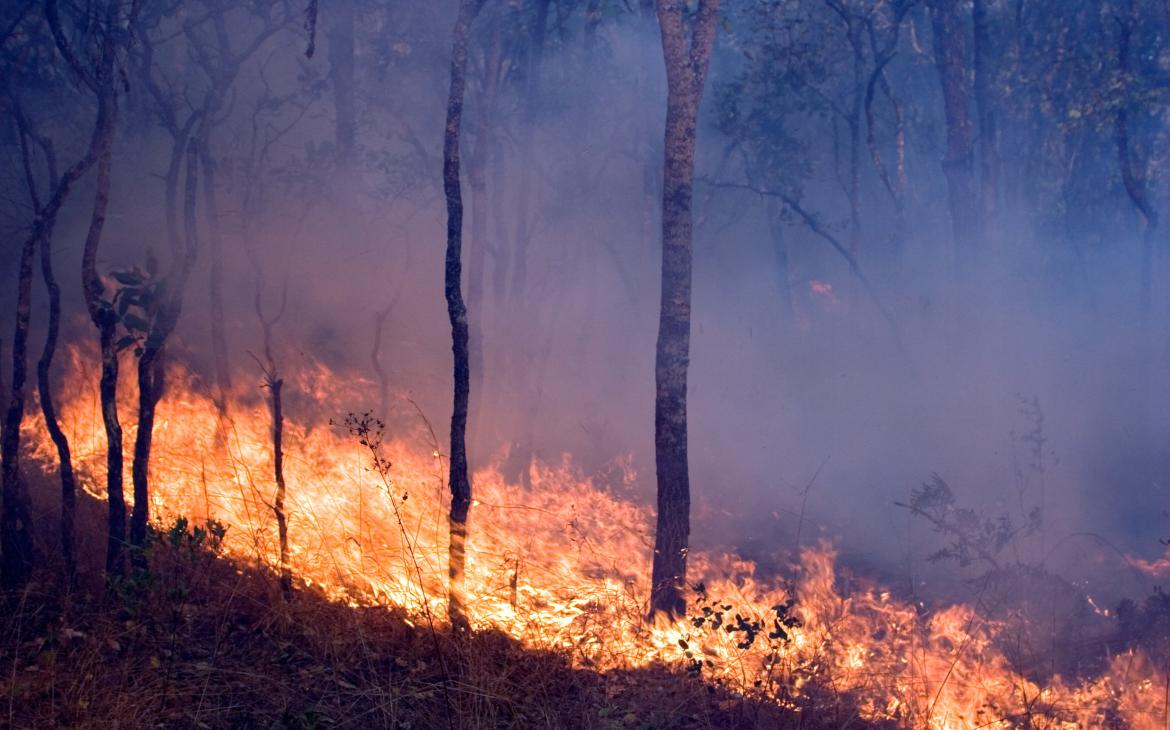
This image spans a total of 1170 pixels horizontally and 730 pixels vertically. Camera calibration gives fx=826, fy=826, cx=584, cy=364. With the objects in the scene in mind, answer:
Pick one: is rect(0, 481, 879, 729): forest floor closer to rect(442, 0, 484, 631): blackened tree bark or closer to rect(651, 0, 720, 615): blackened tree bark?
rect(442, 0, 484, 631): blackened tree bark

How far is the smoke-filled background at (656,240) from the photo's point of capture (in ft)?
46.8

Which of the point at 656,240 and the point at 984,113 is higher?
the point at 984,113

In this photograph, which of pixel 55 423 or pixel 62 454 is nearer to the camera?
pixel 62 454

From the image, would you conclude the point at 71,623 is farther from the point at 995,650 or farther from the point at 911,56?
the point at 911,56

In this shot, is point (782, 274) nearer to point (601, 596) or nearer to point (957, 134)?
point (957, 134)

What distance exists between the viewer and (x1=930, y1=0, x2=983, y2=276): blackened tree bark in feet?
48.7

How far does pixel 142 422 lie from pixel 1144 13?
1974 centimetres

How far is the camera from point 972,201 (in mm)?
15203

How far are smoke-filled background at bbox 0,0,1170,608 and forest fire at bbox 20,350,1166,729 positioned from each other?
226 centimetres

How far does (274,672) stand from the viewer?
16.2 ft

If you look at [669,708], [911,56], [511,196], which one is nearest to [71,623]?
[669,708]

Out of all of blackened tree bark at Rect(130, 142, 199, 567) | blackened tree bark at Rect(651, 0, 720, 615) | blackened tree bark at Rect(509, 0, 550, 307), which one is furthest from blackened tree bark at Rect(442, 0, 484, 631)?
blackened tree bark at Rect(509, 0, 550, 307)

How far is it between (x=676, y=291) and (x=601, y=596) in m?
2.73

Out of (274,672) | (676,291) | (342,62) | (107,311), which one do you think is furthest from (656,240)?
(274,672)
